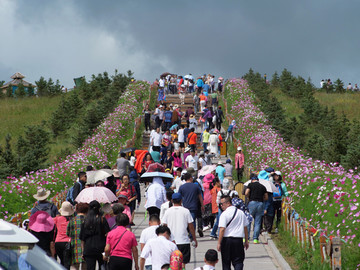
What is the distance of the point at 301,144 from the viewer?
40438 millimetres

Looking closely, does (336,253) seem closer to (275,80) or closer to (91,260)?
(91,260)

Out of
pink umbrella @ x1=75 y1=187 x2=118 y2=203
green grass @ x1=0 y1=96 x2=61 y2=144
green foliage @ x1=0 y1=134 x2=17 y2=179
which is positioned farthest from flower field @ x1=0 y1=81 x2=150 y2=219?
green grass @ x1=0 y1=96 x2=61 y2=144

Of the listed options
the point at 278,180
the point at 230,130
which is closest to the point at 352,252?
the point at 278,180

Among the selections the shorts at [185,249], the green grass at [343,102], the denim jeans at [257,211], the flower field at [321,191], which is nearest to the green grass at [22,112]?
the green grass at [343,102]

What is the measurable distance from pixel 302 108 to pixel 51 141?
2144 cm

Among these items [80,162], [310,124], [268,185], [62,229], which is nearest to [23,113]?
[310,124]

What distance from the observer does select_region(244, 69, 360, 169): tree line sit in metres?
33.0

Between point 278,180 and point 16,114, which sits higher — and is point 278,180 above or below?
below

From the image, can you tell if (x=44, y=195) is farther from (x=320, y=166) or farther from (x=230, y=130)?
(x=230, y=130)

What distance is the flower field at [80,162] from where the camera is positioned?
18.5m

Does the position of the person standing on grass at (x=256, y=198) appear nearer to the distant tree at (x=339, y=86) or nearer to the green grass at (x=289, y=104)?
the green grass at (x=289, y=104)

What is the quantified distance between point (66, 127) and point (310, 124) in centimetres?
1820

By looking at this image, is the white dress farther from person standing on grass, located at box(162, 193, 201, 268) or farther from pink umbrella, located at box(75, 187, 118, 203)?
person standing on grass, located at box(162, 193, 201, 268)

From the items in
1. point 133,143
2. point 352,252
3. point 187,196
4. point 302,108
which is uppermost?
point 302,108
